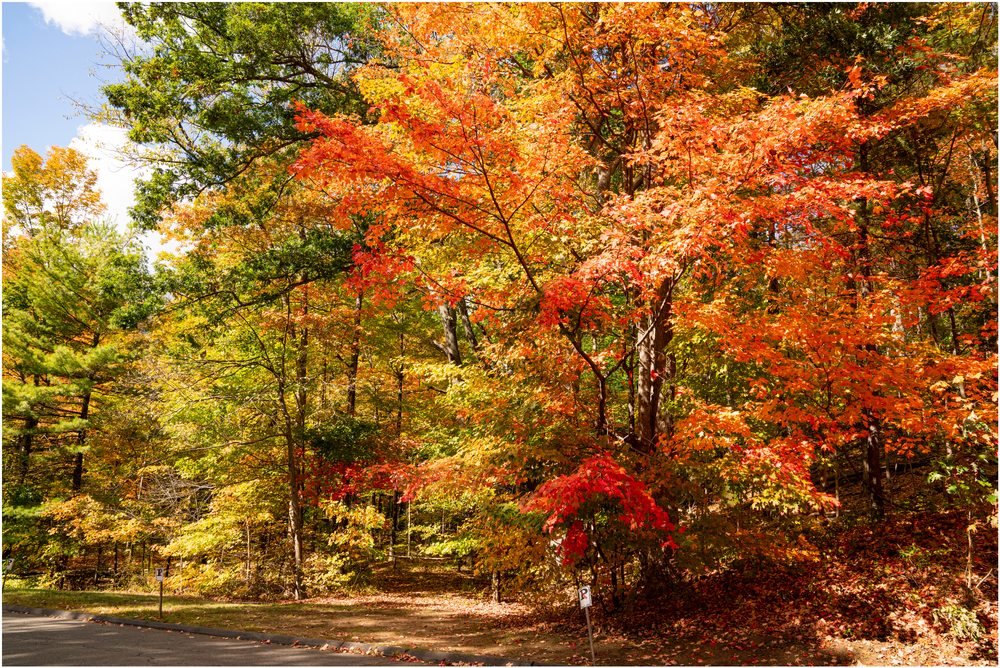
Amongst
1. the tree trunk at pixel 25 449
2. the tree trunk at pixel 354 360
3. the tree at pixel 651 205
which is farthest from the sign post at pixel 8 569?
the tree at pixel 651 205

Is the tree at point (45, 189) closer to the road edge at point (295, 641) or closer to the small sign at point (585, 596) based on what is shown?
the road edge at point (295, 641)

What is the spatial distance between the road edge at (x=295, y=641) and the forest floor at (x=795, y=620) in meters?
0.39

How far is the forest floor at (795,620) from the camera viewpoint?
21.0ft

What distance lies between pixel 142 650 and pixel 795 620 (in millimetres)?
9790

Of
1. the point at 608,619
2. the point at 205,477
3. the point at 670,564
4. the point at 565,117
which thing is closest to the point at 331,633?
the point at 608,619

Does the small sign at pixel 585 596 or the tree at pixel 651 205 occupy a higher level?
the tree at pixel 651 205

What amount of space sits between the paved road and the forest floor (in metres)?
1.04

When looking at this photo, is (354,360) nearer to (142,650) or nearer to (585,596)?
(142,650)

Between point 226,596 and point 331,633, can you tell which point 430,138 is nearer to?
point 331,633

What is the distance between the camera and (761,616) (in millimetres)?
7613

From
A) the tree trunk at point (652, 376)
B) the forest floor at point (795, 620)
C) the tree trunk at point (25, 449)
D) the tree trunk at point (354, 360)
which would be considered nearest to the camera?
the forest floor at point (795, 620)

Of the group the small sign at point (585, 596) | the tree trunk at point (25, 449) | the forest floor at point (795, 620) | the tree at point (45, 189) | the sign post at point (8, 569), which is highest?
the tree at point (45, 189)

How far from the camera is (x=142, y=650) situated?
27.3 ft

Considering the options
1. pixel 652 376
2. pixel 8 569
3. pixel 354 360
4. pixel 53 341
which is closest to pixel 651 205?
pixel 652 376
